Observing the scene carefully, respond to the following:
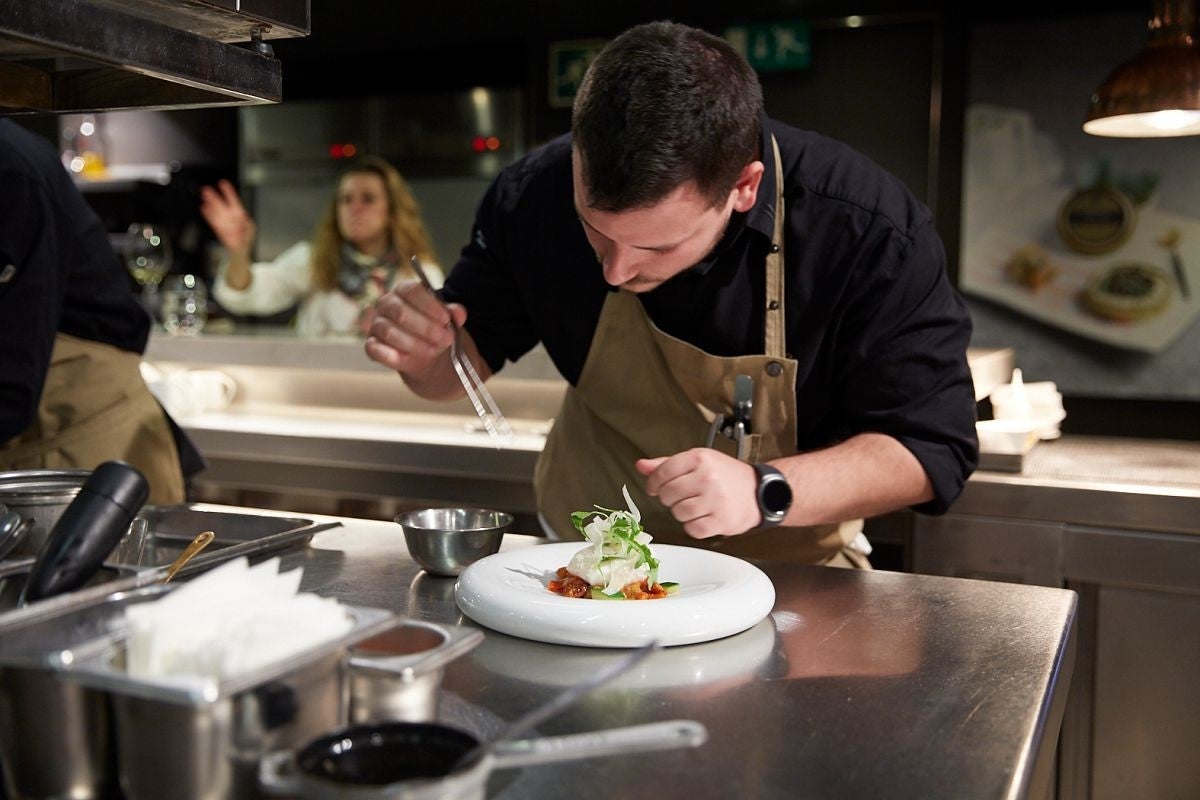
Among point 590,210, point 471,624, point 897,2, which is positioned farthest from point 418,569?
point 897,2

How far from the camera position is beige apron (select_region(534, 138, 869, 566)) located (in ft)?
5.65

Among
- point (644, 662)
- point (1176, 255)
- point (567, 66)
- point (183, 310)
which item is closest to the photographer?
point (644, 662)

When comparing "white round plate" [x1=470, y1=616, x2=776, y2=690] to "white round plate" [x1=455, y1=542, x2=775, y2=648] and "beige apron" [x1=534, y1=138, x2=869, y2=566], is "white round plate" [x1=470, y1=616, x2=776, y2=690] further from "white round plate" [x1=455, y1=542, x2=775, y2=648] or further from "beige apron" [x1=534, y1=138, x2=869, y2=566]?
"beige apron" [x1=534, y1=138, x2=869, y2=566]

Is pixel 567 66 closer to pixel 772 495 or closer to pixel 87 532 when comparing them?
pixel 772 495

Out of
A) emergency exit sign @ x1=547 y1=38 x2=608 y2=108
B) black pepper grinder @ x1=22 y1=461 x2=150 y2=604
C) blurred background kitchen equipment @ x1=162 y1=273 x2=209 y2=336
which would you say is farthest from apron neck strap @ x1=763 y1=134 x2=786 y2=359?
emergency exit sign @ x1=547 y1=38 x2=608 y2=108

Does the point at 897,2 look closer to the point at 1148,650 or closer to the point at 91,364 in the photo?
the point at 1148,650

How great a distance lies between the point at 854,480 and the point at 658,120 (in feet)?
1.92

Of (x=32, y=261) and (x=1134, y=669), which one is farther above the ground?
(x=32, y=261)

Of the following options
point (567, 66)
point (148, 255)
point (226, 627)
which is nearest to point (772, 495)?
point (226, 627)

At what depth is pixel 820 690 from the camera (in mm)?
1063

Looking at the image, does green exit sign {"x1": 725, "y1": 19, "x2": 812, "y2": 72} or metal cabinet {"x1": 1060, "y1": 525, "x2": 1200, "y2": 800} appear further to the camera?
green exit sign {"x1": 725, "y1": 19, "x2": 812, "y2": 72}

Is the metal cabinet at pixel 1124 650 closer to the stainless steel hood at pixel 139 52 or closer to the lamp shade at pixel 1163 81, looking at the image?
the lamp shade at pixel 1163 81

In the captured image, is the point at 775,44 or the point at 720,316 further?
the point at 775,44

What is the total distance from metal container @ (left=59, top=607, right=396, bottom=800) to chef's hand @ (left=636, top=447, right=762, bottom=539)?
2.10 feet
